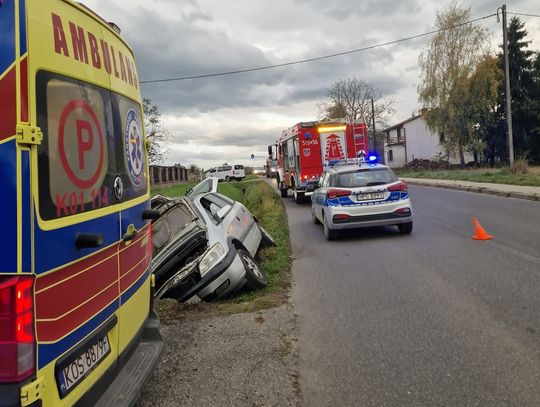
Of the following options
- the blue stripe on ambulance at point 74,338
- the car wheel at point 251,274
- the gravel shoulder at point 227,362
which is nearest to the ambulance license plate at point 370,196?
the car wheel at point 251,274

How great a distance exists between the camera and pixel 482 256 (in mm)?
7930

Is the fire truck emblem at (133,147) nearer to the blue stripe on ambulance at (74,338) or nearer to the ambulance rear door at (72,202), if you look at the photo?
the ambulance rear door at (72,202)

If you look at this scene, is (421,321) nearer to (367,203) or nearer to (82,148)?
(82,148)

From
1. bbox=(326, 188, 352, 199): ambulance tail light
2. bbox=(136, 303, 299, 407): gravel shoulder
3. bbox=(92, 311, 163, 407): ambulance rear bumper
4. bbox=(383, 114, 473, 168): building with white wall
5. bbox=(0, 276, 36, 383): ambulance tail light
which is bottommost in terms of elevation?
bbox=(136, 303, 299, 407): gravel shoulder

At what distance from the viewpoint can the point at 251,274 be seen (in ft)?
21.1

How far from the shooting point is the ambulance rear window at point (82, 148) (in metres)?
2.30

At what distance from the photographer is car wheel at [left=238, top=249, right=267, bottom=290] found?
254 inches

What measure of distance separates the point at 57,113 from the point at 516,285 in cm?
562

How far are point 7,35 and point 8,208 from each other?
69 cm

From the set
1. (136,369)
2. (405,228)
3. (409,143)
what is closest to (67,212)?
(136,369)

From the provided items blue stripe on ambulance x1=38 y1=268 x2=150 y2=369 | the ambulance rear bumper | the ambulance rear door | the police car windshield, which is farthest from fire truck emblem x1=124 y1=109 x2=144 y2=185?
the police car windshield

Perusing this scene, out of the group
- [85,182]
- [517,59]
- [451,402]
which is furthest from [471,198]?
[517,59]

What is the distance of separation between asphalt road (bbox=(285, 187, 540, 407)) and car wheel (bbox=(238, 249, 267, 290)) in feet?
1.63

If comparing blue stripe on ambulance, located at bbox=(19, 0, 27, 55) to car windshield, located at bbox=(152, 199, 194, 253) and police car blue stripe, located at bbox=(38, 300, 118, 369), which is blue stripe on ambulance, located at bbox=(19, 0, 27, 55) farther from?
car windshield, located at bbox=(152, 199, 194, 253)
